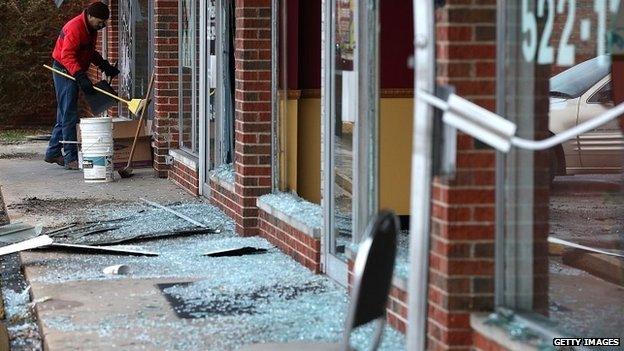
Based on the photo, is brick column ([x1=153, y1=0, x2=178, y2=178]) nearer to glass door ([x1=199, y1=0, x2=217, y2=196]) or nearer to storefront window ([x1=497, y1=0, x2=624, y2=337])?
glass door ([x1=199, y1=0, x2=217, y2=196])

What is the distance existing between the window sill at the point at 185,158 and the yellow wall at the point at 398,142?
142 inches

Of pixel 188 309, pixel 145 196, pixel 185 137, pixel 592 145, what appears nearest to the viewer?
pixel 592 145

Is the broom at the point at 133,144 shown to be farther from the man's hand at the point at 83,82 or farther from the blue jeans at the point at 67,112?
the blue jeans at the point at 67,112

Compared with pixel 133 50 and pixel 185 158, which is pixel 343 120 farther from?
pixel 133 50

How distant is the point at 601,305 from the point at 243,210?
470 cm

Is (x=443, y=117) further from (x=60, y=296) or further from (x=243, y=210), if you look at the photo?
(x=243, y=210)

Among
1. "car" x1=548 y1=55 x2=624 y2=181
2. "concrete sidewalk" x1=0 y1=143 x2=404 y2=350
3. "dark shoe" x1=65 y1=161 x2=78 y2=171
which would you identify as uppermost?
"car" x1=548 y1=55 x2=624 y2=181

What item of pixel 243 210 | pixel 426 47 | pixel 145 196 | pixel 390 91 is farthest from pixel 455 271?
pixel 145 196

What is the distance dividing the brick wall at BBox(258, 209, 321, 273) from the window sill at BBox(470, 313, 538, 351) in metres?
2.86

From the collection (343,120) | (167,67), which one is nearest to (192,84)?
(167,67)

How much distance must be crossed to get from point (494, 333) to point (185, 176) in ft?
26.9

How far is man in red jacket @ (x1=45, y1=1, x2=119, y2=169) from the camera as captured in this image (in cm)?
1489

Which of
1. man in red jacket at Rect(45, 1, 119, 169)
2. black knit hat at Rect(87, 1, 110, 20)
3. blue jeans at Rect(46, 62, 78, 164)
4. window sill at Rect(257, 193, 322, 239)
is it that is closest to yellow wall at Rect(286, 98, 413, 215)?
window sill at Rect(257, 193, 322, 239)

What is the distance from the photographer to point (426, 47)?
4.16m
